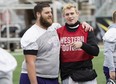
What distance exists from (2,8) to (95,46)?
946 inches

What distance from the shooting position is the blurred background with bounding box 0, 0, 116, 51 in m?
28.7

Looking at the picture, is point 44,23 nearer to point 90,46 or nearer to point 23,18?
point 90,46

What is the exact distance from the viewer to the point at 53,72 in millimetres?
5883

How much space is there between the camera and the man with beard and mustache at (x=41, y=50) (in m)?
5.69

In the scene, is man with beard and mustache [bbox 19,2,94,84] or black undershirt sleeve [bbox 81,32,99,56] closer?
man with beard and mustache [bbox 19,2,94,84]

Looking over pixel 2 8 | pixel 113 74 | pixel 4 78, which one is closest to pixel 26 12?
pixel 2 8

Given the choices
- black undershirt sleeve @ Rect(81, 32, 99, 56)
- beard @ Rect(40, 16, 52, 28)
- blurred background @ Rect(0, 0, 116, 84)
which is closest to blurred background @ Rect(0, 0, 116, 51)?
blurred background @ Rect(0, 0, 116, 84)

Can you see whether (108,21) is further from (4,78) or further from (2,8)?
(4,78)

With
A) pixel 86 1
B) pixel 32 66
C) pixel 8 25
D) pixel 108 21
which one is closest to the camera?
pixel 32 66

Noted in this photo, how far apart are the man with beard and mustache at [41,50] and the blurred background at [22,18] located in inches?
827

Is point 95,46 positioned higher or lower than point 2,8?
higher

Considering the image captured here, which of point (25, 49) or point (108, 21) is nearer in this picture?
point (25, 49)

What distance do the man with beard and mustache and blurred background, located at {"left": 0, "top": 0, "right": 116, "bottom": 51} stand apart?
21.0 m

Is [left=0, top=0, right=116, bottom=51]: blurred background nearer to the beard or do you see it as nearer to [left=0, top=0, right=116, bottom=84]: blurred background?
[left=0, top=0, right=116, bottom=84]: blurred background
